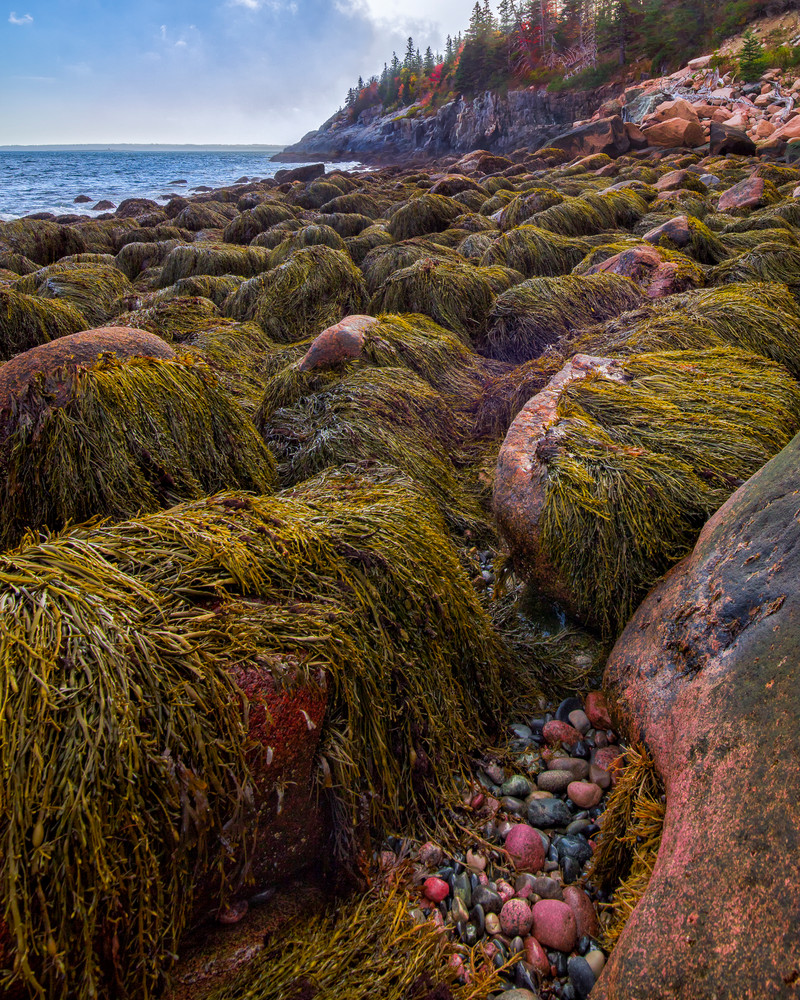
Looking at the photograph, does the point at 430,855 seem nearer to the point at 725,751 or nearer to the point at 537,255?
the point at 725,751

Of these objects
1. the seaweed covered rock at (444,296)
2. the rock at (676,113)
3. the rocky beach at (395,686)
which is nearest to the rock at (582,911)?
the rocky beach at (395,686)

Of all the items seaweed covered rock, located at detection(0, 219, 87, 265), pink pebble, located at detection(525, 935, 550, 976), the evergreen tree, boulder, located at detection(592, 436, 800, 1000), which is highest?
the evergreen tree

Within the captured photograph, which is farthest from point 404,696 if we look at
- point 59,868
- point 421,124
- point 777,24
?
point 421,124

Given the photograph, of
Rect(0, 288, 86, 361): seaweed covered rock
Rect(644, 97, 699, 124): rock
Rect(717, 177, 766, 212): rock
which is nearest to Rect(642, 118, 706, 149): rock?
Rect(644, 97, 699, 124): rock

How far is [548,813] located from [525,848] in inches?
6.0

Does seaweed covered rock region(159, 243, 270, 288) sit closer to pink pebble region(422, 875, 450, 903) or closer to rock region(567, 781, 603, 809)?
rock region(567, 781, 603, 809)

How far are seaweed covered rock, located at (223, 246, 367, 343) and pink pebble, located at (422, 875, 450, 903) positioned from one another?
511 centimetres

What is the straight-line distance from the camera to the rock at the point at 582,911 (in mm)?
1414

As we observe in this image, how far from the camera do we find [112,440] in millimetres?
2494

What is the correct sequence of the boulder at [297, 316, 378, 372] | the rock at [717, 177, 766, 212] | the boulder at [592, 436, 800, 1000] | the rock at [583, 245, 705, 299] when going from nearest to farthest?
the boulder at [592, 436, 800, 1000], the boulder at [297, 316, 378, 372], the rock at [583, 245, 705, 299], the rock at [717, 177, 766, 212]

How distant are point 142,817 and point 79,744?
0.69 ft

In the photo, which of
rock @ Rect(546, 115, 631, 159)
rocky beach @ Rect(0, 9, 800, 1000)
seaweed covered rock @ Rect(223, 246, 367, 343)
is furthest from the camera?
rock @ Rect(546, 115, 631, 159)

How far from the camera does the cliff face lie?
34.9 m

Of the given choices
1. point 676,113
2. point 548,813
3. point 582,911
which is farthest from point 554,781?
point 676,113
